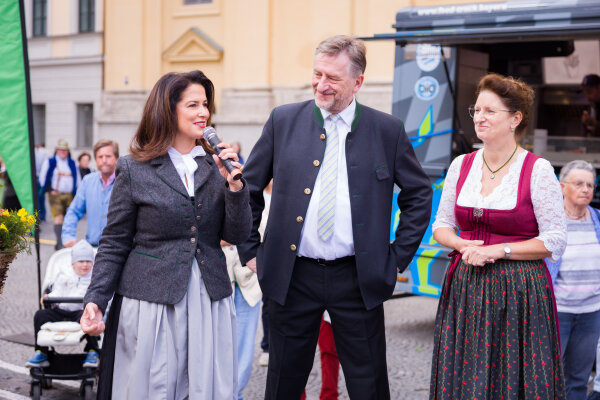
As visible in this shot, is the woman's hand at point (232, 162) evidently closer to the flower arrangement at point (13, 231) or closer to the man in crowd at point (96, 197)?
the flower arrangement at point (13, 231)

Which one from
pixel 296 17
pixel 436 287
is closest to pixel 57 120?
pixel 296 17

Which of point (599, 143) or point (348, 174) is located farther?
point (599, 143)

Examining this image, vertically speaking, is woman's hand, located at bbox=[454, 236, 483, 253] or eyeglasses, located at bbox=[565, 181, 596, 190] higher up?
eyeglasses, located at bbox=[565, 181, 596, 190]

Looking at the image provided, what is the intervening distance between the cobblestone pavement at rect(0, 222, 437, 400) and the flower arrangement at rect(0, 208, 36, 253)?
0.71 meters

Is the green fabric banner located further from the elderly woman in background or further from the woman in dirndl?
the elderly woman in background

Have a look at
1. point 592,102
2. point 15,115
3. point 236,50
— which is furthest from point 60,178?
point 592,102

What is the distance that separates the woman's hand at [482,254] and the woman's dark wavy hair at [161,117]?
1480 millimetres

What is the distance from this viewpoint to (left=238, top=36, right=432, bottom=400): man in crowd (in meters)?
3.64

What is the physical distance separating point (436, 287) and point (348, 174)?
356cm

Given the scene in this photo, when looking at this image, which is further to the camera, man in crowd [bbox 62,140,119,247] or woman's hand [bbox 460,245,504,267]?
man in crowd [bbox 62,140,119,247]

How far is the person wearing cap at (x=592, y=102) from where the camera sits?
27.0 ft

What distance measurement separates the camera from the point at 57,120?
26000mm

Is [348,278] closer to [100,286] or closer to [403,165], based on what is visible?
[403,165]

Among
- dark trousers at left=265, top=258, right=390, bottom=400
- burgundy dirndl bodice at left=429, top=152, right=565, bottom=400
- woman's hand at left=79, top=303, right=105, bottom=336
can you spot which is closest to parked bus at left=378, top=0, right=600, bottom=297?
burgundy dirndl bodice at left=429, top=152, right=565, bottom=400
